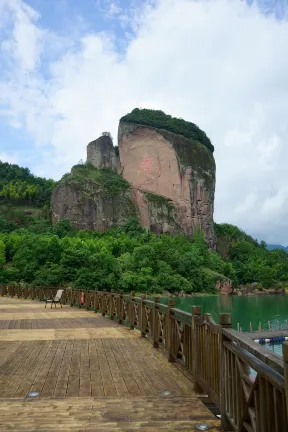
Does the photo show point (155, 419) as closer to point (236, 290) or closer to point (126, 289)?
point (126, 289)

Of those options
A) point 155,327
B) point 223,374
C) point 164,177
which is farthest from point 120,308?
point 164,177

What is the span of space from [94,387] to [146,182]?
66.4m

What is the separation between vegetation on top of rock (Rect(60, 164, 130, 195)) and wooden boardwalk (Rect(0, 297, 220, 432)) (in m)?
59.8

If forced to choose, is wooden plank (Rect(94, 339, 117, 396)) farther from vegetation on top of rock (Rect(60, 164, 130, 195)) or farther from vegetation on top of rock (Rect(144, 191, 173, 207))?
vegetation on top of rock (Rect(144, 191, 173, 207))

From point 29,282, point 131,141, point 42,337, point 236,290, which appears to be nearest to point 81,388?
point 42,337

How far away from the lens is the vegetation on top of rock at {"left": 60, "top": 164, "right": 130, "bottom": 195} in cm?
6750

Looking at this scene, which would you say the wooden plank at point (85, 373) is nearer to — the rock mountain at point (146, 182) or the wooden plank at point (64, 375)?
the wooden plank at point (64, 375)

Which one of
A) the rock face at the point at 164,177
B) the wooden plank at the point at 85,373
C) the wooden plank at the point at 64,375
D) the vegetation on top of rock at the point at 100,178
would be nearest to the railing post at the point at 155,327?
the wooden plank at the point at 85,373

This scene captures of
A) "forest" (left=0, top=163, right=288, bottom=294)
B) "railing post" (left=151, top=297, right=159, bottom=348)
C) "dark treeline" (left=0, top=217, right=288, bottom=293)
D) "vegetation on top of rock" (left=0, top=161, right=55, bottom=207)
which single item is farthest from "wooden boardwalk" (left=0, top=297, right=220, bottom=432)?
"vegetation on top of rock" (left=0, top=161, right=55, bottom=207)

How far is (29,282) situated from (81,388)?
35794 millimetres

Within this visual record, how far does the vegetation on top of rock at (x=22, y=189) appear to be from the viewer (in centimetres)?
8562

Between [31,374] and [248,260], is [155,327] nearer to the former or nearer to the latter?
[31,374]

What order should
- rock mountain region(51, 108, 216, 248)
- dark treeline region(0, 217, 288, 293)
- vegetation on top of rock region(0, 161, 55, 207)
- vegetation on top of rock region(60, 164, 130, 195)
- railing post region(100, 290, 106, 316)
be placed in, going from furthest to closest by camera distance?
vegetation on top of rock region(0, 161, 55, 207)
vegetation on top of rock region(60, 164, 130, 195)
rock mountain region(51, 108, 216, 248)
dark treeline region(0, 217, 288, 293)
railing post region(100, 290, 106, 316)

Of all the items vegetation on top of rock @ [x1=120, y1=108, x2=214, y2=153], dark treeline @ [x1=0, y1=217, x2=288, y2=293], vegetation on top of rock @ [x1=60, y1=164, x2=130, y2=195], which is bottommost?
dark treeline @ [x1=0, y1=217, x2=288, y2=293]
